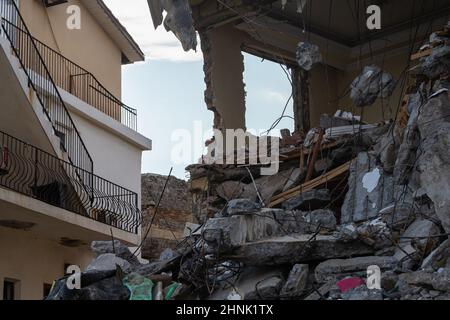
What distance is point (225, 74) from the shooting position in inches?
669

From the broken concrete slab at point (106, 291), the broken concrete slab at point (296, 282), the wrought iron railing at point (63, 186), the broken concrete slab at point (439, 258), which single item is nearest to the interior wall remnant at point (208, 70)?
the wrought iron railing at point (63, 186)

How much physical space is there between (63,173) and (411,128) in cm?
828

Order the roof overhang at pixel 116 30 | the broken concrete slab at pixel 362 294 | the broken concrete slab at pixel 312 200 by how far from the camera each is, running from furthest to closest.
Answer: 1. the roof overhang at pixel 116 30
2. the broken concrete slab at pixel 312 200
3. the broken concrete slab at pixel 362 294

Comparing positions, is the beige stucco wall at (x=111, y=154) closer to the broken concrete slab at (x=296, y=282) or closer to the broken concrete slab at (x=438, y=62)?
the broken concrete slab at (x=438, y=62)

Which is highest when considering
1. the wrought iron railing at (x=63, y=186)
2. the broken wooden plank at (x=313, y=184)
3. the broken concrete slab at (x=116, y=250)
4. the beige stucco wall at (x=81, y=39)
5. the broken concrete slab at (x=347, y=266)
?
the beige stucco wall at (x=81, y=39)

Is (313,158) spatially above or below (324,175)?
above

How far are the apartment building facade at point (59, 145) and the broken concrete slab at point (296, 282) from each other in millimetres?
5194

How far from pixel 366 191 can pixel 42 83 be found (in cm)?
802

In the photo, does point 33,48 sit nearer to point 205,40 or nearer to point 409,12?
point 205,40

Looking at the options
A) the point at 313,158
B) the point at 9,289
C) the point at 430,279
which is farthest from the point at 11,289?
the point at 430,279

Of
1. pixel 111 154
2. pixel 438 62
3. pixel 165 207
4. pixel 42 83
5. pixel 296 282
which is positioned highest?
pixel 42 83

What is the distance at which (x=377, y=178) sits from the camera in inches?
517

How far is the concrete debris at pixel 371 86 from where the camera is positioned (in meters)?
14.5

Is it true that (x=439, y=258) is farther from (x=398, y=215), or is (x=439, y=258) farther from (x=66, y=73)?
(x=66, y=73)
